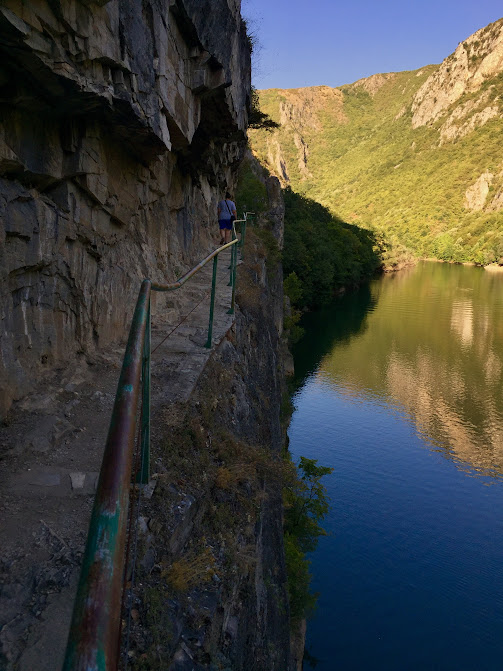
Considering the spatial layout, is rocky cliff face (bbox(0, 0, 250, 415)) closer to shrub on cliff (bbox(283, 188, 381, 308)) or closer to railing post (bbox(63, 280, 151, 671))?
railing post (bbox(63, 280, 151, 671))

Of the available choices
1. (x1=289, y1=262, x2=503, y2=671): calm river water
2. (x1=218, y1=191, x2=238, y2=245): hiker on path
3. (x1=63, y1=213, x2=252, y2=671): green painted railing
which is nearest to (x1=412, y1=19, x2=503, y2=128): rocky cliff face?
(x1=289, y1=262, x2=503, y2=671): calm river water

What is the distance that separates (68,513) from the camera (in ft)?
9.41

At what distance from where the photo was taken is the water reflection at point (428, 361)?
21.9 metres

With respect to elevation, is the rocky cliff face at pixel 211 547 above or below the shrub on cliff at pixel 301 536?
above

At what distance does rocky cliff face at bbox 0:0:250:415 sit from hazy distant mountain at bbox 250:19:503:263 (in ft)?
306

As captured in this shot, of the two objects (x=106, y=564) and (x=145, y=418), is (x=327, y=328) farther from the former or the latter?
(x=106, y=564)

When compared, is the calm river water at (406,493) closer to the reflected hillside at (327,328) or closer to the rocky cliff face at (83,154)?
the reflected hillside at (327,328)

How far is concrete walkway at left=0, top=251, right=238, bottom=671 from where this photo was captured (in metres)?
2.20

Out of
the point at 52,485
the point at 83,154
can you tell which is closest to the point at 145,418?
the point at 52,485

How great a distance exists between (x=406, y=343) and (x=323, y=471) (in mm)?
21490

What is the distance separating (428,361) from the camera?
30.8 m

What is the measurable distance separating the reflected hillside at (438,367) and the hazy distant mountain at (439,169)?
2088 inches

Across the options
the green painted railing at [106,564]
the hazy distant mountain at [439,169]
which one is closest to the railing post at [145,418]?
the green painted railing at [106,564]

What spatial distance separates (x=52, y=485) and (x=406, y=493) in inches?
627
